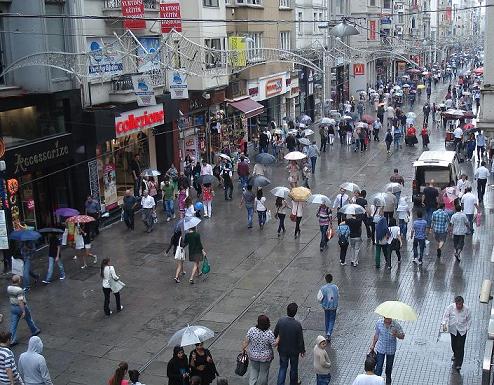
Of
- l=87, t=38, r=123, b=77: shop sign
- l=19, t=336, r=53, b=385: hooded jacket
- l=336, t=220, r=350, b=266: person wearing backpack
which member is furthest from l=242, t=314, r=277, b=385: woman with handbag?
l=87, t=38, r=123, b=77: shop sign

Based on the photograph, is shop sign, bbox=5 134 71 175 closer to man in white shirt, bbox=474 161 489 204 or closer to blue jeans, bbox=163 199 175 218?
blue jeans, bbox=163 199 175 218

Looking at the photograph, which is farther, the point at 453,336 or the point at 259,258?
the point at 259,258

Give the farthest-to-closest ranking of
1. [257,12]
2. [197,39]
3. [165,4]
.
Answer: [257,12] < [197,39] < [165,4]

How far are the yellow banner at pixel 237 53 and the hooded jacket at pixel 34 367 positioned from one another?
2229 cm

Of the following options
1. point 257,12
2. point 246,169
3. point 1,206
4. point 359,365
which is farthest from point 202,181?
point 257,12

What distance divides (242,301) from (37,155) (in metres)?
8.03

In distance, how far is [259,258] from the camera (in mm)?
19734

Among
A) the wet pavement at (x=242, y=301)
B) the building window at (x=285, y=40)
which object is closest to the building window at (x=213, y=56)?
the wet pavement at (x=242, y=301)

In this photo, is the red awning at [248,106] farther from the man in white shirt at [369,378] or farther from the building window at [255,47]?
the man in white shirt at [369,378]

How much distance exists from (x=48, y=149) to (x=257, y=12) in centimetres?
1955

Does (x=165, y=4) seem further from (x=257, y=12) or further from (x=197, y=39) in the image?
(x=257, y=12)

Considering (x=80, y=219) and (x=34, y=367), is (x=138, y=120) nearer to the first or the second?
(x=80, y=219)

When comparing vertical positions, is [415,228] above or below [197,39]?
below

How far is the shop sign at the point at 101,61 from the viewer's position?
70.4ft
